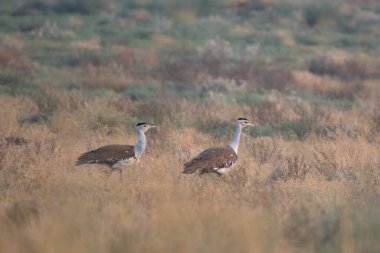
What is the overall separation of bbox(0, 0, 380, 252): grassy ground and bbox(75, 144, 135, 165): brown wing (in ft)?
0.68

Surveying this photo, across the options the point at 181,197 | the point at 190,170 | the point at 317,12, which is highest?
the point at 181,197

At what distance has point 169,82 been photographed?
76.6ft

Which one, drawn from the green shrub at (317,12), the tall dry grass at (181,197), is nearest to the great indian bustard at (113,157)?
the tall dry grass at (181,197)

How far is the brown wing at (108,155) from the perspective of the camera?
1052cm

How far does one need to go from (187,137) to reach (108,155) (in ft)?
12.7

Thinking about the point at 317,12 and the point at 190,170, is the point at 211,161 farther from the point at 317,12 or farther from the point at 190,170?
the point at 317,12

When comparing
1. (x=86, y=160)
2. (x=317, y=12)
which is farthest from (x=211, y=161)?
(x=317, y=12)

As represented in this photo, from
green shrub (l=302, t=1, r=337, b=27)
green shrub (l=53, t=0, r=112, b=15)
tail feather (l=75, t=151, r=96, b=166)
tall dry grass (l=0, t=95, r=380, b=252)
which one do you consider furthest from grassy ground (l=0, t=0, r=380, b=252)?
green shrub (l=53, t=0, r=112, b=15)

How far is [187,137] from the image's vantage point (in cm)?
1429

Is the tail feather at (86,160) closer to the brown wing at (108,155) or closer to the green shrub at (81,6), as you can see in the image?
the brown wing at (108,155)

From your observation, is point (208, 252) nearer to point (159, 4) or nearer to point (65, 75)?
point (65, 75)

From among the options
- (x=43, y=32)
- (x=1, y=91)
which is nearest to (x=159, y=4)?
(x=43, y=32)

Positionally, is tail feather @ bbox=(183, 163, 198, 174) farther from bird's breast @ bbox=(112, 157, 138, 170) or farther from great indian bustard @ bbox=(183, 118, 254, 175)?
bird's breast @ bbox=(112, 157, 138, 170)

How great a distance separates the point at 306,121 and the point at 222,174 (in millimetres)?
5783
